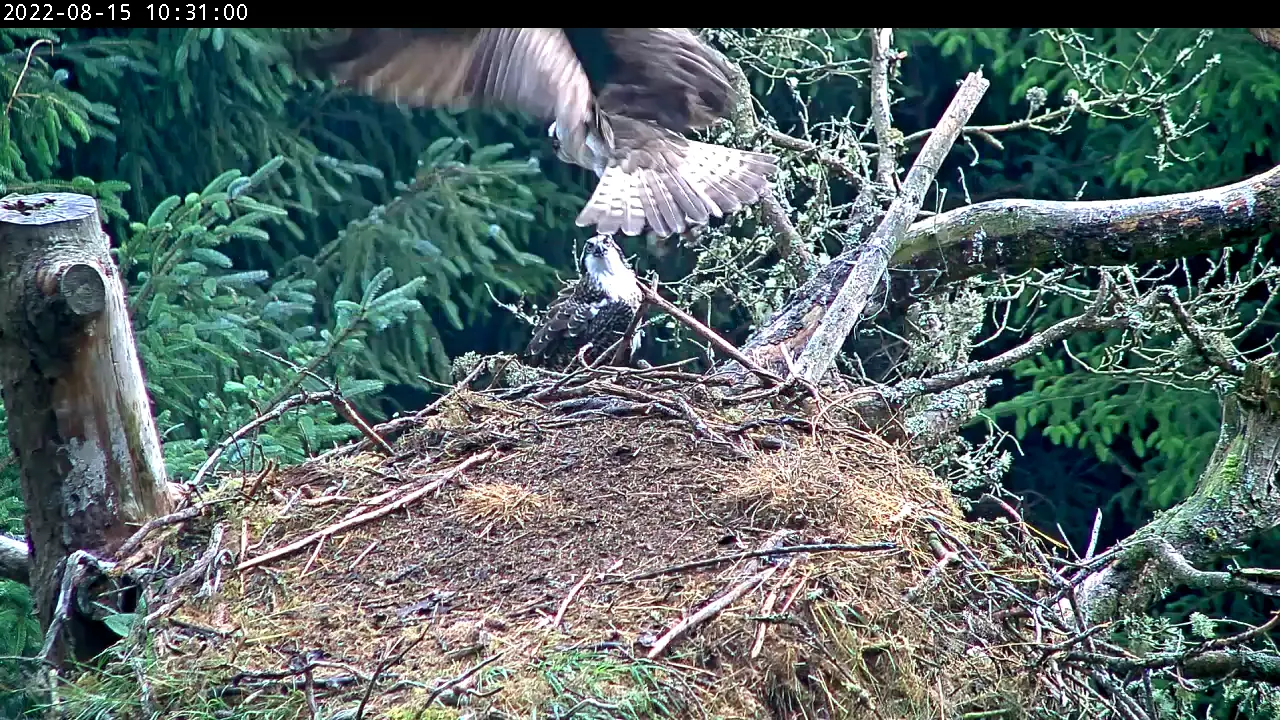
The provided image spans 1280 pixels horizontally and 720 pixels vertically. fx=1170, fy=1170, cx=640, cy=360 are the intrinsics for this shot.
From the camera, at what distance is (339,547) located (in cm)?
263

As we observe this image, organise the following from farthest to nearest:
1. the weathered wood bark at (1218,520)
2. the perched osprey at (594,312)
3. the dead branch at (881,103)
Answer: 1. the dead branch at (881,103)
2. the perched osprey at (594,312)
3. the weathered wood bark at (1218,520)

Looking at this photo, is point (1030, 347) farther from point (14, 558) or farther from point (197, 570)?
point (14, 558)

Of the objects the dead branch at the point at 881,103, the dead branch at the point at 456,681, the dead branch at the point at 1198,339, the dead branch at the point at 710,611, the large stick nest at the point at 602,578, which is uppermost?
the dead branch at the point at 881,103

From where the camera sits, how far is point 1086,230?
349 centimetres

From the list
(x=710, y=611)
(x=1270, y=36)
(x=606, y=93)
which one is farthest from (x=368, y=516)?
(x=1270, y=36)

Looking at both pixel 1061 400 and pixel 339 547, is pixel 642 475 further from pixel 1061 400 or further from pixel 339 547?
pixel 1061 400

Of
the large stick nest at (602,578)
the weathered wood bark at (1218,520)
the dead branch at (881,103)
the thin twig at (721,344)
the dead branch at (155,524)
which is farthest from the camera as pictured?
the dead branch at (881,103)

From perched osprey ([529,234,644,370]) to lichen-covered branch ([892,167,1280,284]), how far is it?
2.91 feet

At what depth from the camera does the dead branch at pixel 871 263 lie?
3.47m

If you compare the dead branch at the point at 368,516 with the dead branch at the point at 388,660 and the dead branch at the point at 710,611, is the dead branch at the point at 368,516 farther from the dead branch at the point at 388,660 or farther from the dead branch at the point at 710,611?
the dead branch at the point at 710,611

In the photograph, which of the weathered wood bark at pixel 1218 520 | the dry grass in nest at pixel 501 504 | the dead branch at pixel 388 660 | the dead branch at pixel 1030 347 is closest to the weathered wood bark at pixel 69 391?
the dry grass in nest at pixel 501 504

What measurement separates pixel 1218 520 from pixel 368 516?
2108 mm

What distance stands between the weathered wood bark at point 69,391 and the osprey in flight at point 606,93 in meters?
1.49

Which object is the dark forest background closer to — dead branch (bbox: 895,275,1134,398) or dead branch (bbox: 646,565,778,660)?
dead branch (bbox: 895,275,1134,398)
